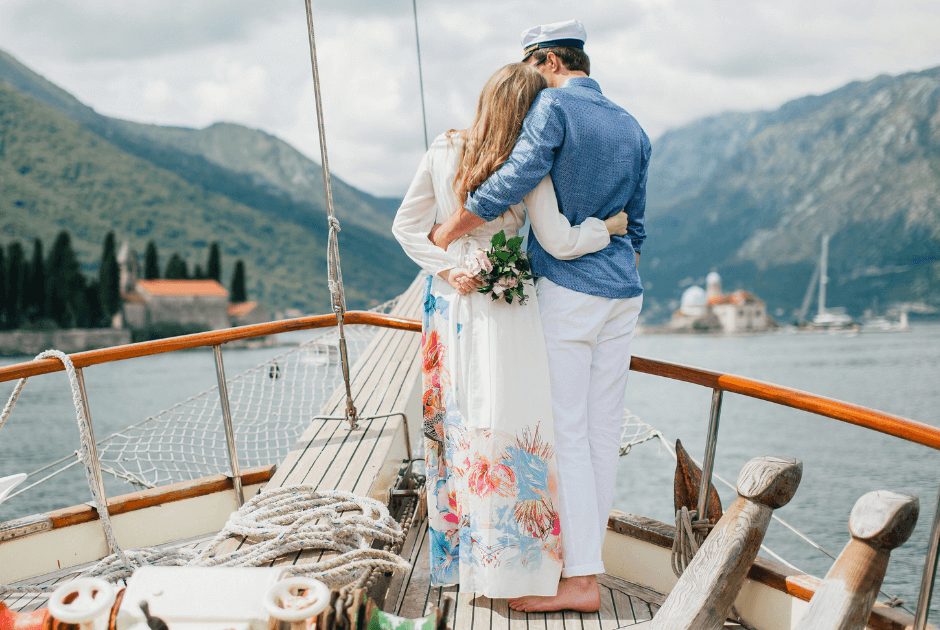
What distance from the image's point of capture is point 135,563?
208cm

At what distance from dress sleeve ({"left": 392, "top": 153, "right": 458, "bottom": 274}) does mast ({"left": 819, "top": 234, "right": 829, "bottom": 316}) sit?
410 feet

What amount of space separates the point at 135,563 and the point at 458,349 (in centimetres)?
128

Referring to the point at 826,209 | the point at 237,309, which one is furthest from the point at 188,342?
the point at 826,209

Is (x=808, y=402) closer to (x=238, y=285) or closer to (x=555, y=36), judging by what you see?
(x=555, y=36)

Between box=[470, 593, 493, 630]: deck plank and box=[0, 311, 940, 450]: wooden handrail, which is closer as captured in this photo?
box=[0, 311, 940, 450]: wooden handrail

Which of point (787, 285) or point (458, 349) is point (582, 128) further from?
point (787, 285)

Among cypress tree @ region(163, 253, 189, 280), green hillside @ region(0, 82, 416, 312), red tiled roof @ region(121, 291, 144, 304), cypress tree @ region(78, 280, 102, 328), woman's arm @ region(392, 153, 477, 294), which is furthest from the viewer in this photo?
green hillside @ region(0, 82, 416, 312)

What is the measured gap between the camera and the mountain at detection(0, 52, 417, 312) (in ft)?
297

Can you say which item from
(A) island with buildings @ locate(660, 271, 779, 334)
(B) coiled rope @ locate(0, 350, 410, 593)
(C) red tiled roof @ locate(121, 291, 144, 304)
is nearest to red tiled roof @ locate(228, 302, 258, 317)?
(C) red tiled roof @ locate(121, 291, 144, 304)

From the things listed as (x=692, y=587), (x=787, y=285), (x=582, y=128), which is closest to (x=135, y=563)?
(x=692, y=587)

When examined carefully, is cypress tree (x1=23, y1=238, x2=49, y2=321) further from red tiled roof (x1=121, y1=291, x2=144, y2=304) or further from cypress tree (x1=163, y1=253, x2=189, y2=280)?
red tiled roof (x1=121, y1=291, x2=144, y2=304)

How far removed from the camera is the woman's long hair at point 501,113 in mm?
1704

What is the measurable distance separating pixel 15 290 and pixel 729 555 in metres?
60.4

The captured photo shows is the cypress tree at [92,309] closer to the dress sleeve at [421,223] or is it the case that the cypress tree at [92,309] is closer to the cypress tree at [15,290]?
the cypress tree at [15,290]
